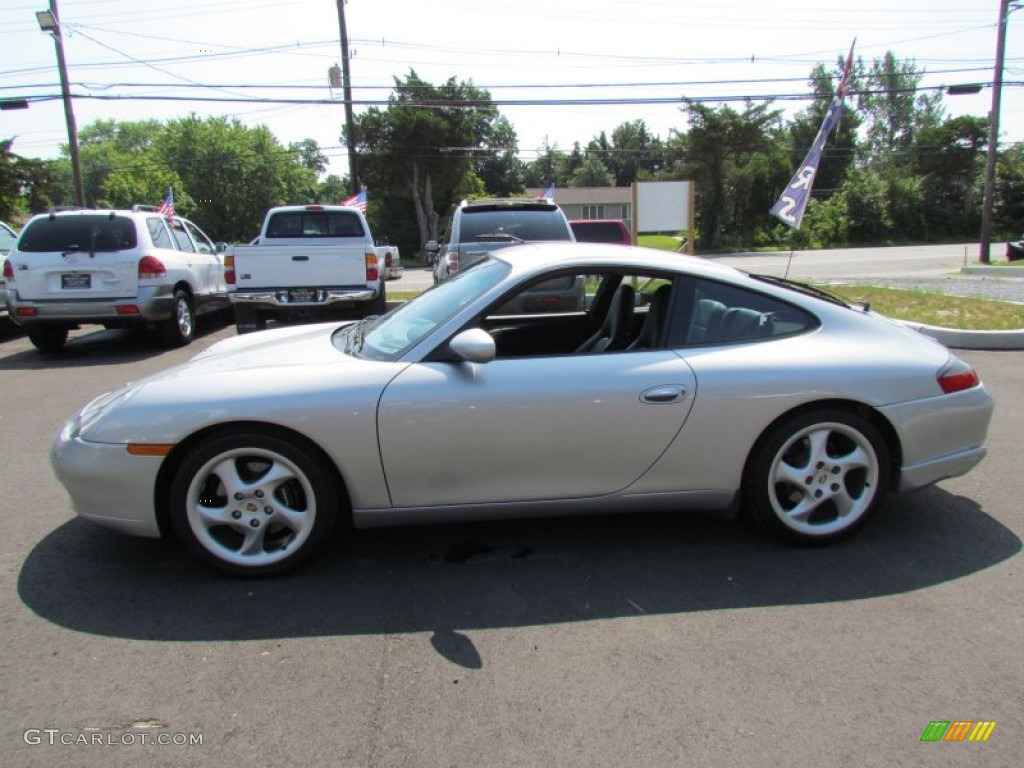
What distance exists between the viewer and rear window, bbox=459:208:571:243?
10172mm

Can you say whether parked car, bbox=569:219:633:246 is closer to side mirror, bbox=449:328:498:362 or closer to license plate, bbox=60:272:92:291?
license plate, bbox=60:272:92:291

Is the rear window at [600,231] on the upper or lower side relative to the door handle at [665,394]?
upper

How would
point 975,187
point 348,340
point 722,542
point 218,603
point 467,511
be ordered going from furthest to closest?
point 975,187, point 348,340, point 722,542, point 467,511, point 218,603

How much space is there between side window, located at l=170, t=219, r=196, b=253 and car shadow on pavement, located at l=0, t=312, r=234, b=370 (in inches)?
51.3

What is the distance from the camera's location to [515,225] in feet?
33.8

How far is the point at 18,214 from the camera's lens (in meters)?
35.8

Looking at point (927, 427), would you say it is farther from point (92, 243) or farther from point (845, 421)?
point (92, 243)

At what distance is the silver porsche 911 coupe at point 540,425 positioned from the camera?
10.4 feet

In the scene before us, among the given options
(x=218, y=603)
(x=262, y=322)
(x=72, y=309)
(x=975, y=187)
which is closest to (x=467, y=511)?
(x=218, y=603)

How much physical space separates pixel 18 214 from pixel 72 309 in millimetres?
33098

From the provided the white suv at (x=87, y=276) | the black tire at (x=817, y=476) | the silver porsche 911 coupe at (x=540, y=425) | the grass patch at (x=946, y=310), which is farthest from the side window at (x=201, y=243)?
the black tire at (x=817, y=476)

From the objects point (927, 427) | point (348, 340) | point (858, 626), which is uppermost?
point (348, 340)

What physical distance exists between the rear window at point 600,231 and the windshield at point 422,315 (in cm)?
1072

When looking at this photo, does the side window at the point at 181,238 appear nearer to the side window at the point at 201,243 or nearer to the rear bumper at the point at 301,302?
the side window at the point at 201,243
